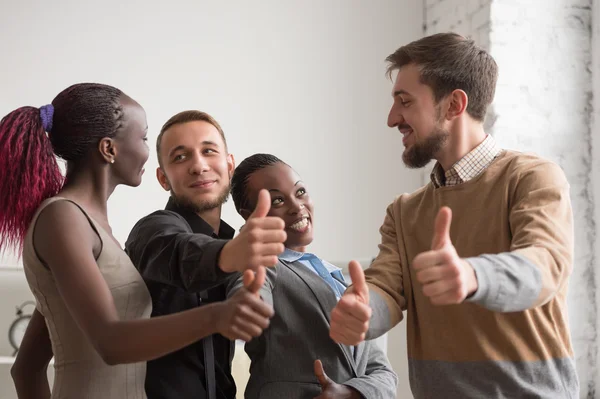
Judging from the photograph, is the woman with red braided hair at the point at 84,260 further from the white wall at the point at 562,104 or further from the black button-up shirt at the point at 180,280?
the white wall at the point at 562,104

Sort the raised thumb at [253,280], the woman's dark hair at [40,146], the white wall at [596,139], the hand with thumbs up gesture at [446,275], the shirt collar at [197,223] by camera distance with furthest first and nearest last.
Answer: the white wall at [596,139], the shirt collar at [197,223], the woman's dark hair at [40,146], the raised thumb at [253,280], the hand with thumbs up gesture at [446,275]

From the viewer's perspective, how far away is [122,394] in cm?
145

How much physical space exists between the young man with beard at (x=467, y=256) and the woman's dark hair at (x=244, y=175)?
383 millimetres

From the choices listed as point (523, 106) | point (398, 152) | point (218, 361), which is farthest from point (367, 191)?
point (218, 361)

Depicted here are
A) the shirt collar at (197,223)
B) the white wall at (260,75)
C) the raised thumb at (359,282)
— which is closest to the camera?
the raised thumb at (359,282)

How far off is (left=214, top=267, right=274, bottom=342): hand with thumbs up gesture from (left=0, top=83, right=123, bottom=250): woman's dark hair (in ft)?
1.59

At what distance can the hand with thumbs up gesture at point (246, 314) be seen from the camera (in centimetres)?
121

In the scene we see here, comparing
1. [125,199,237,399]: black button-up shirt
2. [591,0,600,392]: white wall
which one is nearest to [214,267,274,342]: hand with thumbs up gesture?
[125,199,237,399]: black button-up shirt

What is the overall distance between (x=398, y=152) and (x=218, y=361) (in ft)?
9.59

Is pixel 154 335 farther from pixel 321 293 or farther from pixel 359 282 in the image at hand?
pixel 321 293

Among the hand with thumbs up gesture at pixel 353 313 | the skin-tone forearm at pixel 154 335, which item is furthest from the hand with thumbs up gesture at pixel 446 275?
the skin-tone forearm at pixel 154 335

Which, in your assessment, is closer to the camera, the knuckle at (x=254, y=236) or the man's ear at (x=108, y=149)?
the knuckle at (x=254, y=236)

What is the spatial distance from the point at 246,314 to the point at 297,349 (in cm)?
43

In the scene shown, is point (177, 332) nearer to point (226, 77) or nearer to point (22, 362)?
point (22, 362)
